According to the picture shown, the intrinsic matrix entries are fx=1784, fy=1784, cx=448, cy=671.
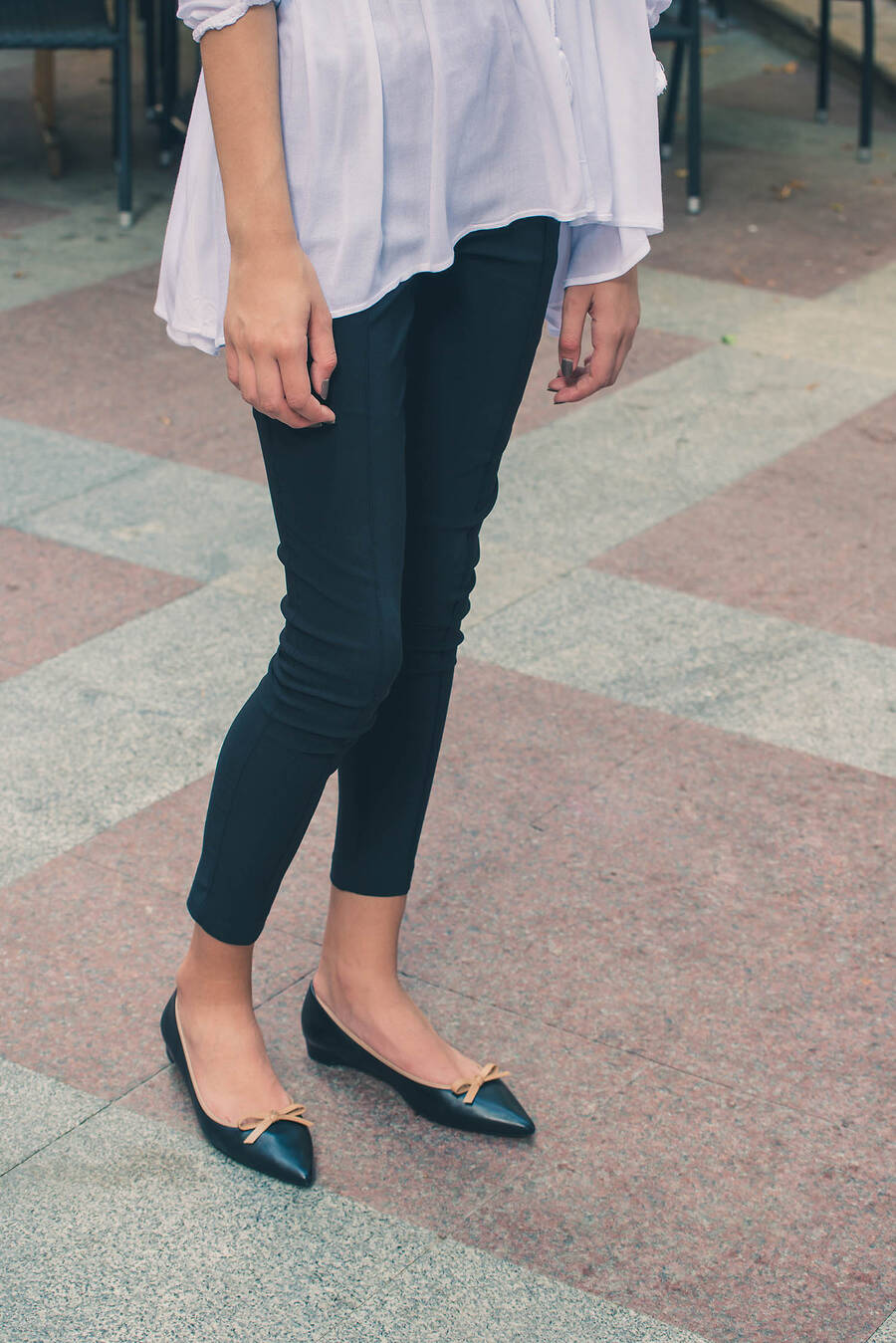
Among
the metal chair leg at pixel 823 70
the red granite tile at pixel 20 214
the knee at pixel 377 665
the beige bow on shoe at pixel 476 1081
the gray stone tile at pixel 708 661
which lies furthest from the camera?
the metal chair leg at pixel 823 70

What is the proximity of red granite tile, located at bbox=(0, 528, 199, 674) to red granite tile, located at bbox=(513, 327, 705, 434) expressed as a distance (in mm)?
1291

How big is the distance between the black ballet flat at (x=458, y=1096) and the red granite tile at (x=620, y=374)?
2.64 meters

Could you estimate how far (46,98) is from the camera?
7.53 meters

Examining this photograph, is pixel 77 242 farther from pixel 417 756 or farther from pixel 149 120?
pixel 417 756

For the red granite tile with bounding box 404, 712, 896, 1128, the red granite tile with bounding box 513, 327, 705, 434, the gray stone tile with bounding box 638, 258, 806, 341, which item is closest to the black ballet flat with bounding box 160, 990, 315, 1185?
the red granite tile with bounding box 404, 712, 896, 1128

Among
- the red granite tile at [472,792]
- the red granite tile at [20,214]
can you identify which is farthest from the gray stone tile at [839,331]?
the red granite tile at [20,214]

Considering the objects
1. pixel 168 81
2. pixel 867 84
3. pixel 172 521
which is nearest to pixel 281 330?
pixel 172 521

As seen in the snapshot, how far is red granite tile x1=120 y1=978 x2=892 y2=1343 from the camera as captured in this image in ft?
6.86

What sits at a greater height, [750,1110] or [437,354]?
[437,354]

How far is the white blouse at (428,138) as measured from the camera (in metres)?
1.81

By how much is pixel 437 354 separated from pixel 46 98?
20.1 ft

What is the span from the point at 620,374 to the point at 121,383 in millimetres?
1439

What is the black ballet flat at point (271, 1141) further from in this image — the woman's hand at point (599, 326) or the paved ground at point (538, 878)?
the woman's hand at point (599, 326)

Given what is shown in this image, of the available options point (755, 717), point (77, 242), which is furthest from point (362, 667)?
point (77, 242)
